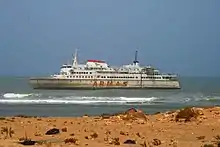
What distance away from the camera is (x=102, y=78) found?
94875mm

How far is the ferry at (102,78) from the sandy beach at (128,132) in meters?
75.4

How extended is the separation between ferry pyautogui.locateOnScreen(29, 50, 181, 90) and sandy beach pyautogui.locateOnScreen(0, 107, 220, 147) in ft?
247

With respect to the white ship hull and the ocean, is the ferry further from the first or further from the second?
the ocean

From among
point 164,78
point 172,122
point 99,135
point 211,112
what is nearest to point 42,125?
point 99,135

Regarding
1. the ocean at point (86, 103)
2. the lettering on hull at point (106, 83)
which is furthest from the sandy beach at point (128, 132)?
the lettering on hull at point (106, 83)

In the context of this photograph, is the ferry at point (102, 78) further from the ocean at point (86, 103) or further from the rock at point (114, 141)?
the rock at point (114, 141)

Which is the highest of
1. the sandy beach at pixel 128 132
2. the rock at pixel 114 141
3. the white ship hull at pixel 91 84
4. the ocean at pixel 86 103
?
the white ship hull at pixel 91 84

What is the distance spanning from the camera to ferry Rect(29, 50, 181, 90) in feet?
307

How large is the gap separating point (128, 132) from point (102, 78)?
80949 mm

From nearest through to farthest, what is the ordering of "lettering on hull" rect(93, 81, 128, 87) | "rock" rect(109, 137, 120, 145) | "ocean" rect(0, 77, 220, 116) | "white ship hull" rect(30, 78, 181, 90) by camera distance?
"rock" rect(109, 137, 120, 145) → "ocean" rect(0, 77, 220, 116) → "white ship hull" rect(30, 78, 181, 90) → "lettering on hull" rect(93, 81, 128, 87)

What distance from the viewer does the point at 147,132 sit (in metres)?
14.1

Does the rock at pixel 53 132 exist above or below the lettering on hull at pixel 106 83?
below

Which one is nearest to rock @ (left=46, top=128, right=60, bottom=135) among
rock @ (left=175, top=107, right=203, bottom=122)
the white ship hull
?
rock @ (left=175, top=107, right=203, bottom=122)

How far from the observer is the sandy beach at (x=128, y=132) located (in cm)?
1152
